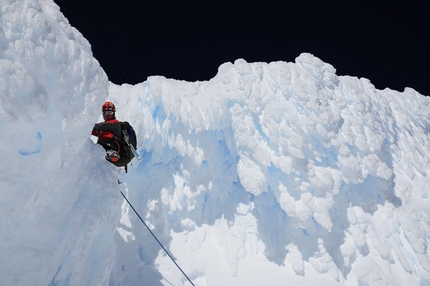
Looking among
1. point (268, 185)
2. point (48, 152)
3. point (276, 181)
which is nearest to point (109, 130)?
point (48, 152)

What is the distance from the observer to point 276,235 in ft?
32.1

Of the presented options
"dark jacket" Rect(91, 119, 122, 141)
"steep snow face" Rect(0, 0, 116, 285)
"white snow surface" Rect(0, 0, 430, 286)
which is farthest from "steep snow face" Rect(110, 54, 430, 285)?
"dark jacket" Rect(91, 119, 122, 141)

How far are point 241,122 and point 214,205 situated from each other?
2739 mm

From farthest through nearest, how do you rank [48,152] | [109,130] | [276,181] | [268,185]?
[268,185] → [276,181] → [109,130] → [48,152]

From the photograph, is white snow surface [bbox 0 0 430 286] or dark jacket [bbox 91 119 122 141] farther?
white snow surface [bbox 0 0 430 286]

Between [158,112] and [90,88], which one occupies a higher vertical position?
[90,88]

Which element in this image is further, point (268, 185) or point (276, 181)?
point (268, 185)

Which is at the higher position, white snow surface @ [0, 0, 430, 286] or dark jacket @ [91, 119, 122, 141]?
dark jacket @ [91, 119, 122, 141]

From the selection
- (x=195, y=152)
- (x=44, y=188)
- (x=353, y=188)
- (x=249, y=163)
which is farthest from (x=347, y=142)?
(x=44, y=188)

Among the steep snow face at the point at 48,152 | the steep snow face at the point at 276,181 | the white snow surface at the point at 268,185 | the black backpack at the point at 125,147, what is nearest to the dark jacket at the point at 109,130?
the black backpack at the point at 125,147

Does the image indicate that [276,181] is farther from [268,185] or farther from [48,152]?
[48,152]

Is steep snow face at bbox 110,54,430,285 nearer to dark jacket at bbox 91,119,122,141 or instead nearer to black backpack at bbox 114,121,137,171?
black backpack at bbox 114,121,137,171

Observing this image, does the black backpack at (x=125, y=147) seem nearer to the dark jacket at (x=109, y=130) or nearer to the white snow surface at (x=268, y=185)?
the dark jacket at (x=109, y=130)

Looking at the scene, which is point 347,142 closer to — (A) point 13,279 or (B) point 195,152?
(B) point 195,152
